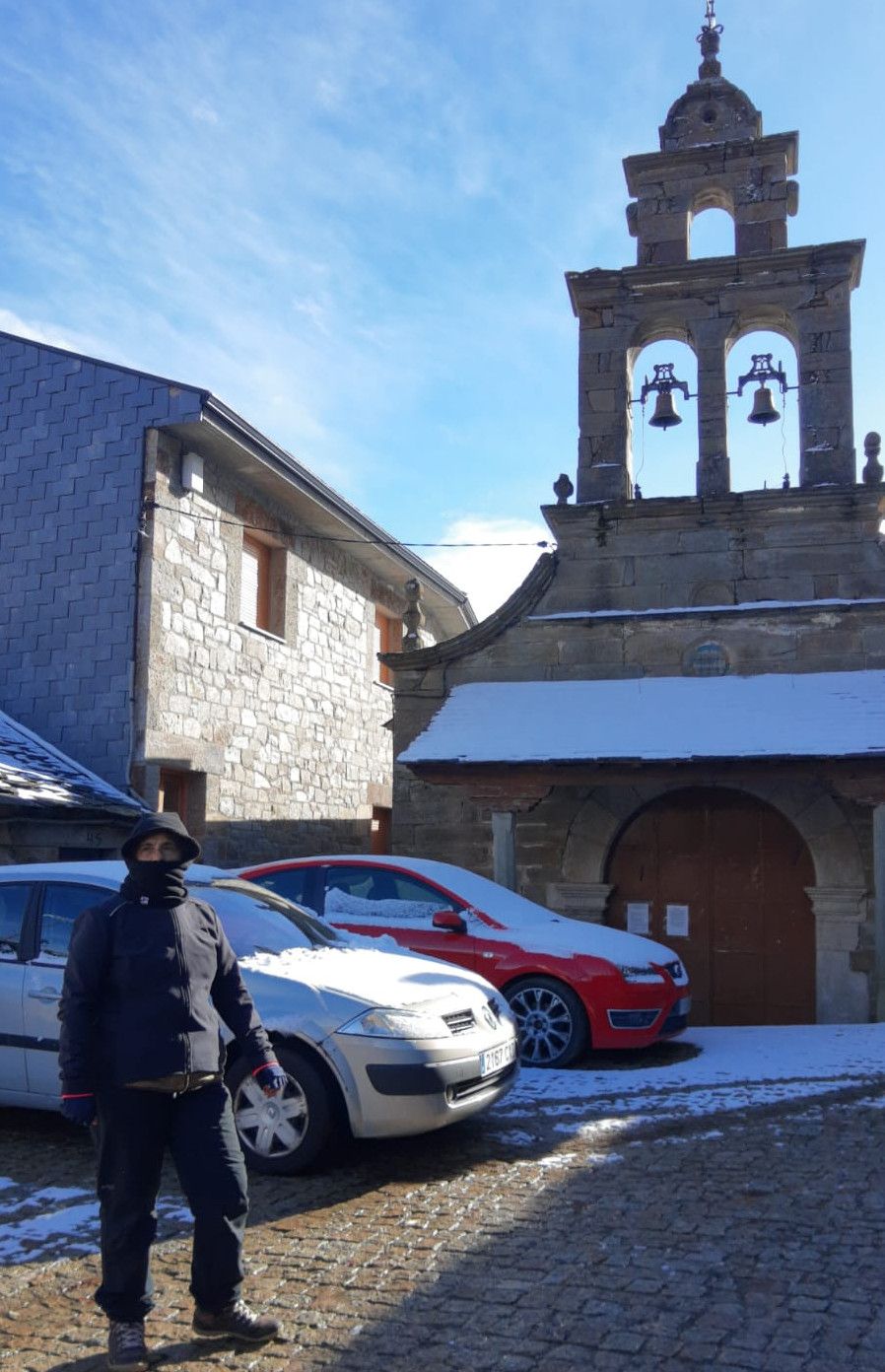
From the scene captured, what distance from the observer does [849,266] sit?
12.9 m

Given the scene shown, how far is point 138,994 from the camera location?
12.5 ft

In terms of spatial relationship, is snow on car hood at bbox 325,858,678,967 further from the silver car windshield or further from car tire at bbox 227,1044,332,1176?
car tire at bbox 227,1044,332,1176

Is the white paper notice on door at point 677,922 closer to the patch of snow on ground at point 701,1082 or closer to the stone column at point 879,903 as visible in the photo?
the stone column at point 879,903

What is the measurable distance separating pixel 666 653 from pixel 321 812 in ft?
19.3

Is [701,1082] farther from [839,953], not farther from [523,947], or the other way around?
[839,953]

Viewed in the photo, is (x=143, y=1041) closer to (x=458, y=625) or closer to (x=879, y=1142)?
(x=879, y=1142)

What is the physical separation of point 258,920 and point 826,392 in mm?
9043

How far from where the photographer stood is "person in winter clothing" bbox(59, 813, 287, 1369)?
12.0ft

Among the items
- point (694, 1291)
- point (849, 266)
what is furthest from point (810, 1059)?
point (849, 266)

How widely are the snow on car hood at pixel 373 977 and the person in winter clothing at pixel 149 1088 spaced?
1852mm

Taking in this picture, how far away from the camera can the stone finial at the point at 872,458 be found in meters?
12.5

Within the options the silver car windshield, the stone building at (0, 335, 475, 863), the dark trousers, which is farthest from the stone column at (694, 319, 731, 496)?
the dark trousers

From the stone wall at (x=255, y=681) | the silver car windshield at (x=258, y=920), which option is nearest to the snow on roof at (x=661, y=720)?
the stone wall at (x=255, y=681)

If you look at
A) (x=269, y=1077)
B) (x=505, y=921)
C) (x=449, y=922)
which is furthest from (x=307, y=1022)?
(x=505, y=921)
